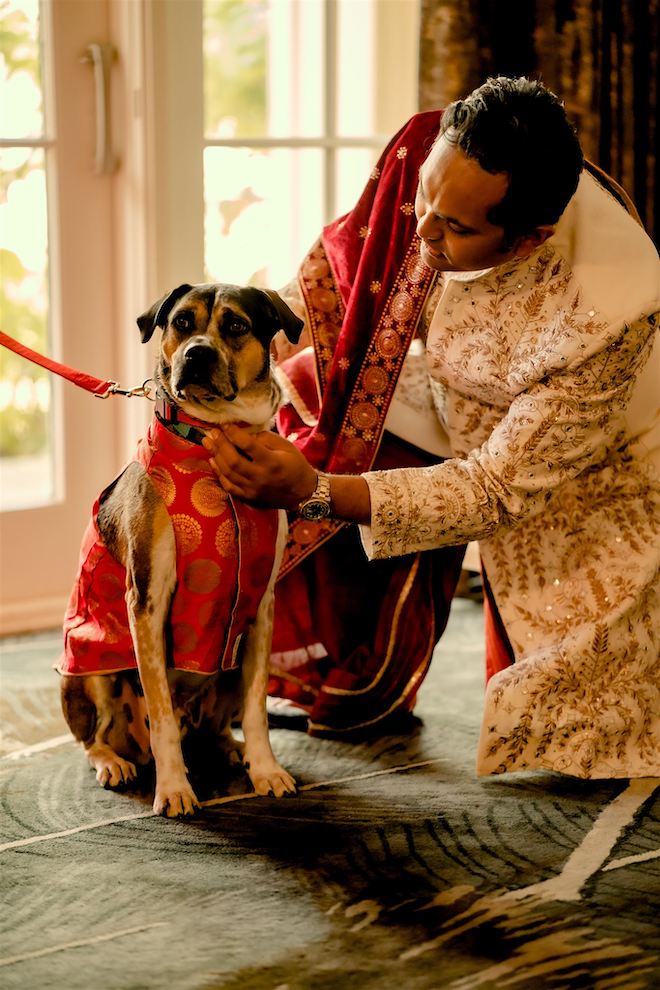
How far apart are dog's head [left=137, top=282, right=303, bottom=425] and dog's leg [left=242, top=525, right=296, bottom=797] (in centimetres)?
23

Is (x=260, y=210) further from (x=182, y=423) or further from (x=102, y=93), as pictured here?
(x=182, y=423)

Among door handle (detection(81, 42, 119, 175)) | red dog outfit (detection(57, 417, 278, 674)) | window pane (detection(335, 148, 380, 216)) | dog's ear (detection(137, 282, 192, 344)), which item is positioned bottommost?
red dog outfit (detection(57, 417, 278, 674))

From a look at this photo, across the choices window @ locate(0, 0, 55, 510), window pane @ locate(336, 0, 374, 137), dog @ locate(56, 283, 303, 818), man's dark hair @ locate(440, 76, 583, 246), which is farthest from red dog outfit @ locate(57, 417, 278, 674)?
window pane @ locate(336, 0, 374, 137)

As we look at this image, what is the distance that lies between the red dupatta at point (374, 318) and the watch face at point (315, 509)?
0.33 metres

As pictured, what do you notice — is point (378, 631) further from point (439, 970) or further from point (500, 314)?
point (439, 970)

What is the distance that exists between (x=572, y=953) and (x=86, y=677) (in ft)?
2.84

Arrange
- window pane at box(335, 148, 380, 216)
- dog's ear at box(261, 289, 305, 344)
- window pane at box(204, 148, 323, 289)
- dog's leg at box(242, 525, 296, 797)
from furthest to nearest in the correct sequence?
window pane at box(335, 148, 380, 216)
window pane at box(204, 148, 323, 289)
dog's leg at box(242, 525, 296, 797)
dog's ear at box(261, 289, 305, 344)

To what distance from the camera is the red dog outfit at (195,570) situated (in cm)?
178

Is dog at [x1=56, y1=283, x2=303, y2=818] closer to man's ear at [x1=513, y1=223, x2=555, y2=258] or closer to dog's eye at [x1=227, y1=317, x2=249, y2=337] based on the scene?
dog's eye at [x1=227, y1=317, x2=249, y2=337]

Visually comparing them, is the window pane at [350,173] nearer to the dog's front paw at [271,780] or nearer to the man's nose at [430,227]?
the man's nose at [430,227]

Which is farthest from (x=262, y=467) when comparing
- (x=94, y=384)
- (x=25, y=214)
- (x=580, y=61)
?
(x=580, y=61)

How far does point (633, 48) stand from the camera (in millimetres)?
2896

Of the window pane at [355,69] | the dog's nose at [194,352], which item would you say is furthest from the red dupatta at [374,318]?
the window pane at [355,69]

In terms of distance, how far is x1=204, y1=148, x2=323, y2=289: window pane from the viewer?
2.94 metres
